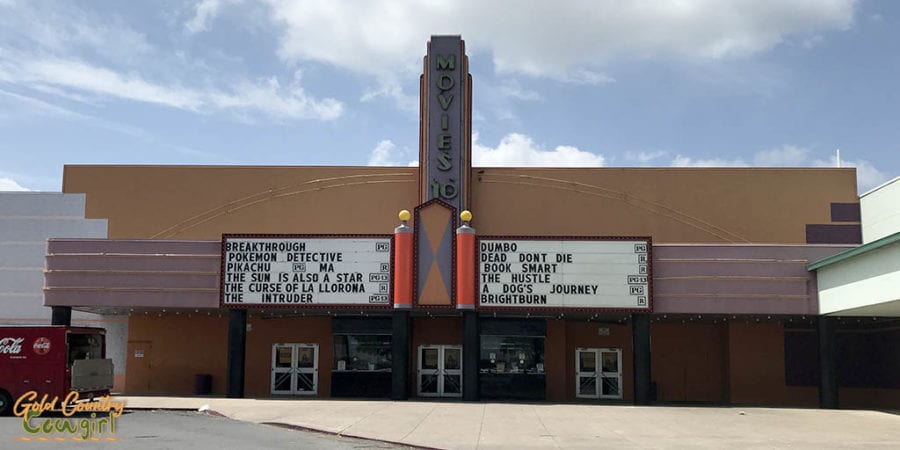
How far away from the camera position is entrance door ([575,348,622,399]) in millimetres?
32812

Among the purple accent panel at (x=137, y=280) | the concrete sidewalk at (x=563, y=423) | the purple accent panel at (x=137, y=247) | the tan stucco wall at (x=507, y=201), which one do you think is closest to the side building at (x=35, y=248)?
the tan stucco wall at (x=507, y=201)

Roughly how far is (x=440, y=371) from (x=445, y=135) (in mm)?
8695

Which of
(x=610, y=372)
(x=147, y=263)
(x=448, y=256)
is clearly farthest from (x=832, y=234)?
(x=147, y=263)

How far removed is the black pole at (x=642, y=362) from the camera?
92.7 feet

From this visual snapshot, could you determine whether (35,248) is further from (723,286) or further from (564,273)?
(723,286)

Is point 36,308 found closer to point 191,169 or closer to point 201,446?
point 191,169

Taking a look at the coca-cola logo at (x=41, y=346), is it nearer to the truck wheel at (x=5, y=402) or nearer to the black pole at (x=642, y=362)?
the truck wheel at (x=5, y=402)

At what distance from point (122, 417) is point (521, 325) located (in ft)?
46.9

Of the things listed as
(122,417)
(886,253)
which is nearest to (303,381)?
(122,417)

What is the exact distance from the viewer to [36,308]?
113ft

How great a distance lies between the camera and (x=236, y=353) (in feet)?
95.9

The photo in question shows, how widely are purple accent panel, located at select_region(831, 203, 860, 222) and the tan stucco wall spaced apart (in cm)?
26

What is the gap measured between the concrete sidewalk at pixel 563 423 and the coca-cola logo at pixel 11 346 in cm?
366

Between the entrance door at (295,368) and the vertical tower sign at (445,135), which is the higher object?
the vertical tower sign at (445,135)
